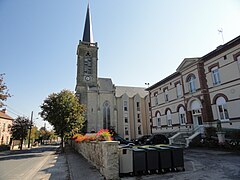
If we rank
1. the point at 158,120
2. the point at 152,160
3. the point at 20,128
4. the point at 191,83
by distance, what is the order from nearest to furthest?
the point at 152,160 → the point at 191,83 → the point at 158,120 → the point at 20,128

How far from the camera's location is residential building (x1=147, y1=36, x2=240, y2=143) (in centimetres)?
1650

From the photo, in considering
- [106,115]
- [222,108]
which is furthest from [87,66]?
[222,108]

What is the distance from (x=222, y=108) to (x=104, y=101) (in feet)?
103

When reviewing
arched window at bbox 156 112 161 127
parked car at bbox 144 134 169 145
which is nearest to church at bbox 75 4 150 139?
Answer: arched window at bbox 156 112 161 127

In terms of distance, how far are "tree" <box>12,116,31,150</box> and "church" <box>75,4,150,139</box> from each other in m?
13.6

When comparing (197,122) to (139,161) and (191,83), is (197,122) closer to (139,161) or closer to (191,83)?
(191,83)

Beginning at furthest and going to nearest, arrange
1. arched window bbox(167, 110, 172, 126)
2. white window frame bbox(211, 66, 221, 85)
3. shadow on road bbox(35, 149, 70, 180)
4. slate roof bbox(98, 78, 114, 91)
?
slate roof bbox(98, 78, 114, 91)
arched window bbox(167, 110, 172, 126)
white window frame bbox(211, 66, 221, 85)
shadow on road bbox(35, 149, 70, 180)

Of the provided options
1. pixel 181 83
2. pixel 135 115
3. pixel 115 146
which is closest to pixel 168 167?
pixel 115 146

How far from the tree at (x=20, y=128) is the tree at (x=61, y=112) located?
1477cm

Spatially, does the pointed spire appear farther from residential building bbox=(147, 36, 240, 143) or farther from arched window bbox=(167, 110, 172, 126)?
arched window bbox=(167, 110, 172, 126)

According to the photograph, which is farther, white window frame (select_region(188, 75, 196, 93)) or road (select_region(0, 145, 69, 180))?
white window frame (select_region(188, 75, 196, 93))

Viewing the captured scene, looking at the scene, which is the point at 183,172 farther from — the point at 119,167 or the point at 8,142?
the point at 8,142

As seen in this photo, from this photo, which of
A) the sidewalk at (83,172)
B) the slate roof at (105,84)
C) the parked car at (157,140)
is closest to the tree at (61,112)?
the parked car at (157,140)

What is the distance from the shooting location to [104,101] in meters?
44.9
